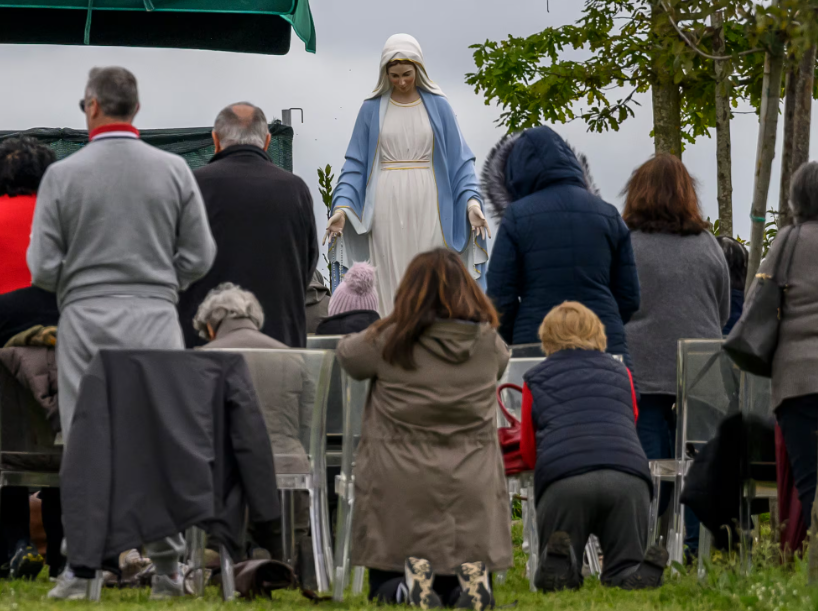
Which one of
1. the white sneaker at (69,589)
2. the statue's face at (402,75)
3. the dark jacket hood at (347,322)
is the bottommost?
the white sneaker at (69,589)

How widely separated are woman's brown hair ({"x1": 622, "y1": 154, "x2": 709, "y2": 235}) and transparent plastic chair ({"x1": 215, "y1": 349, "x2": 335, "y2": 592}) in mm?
1986

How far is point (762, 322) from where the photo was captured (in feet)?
18.9

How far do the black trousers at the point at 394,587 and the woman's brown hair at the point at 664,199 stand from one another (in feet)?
7.90

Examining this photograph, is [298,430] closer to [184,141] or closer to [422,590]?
[422,590]

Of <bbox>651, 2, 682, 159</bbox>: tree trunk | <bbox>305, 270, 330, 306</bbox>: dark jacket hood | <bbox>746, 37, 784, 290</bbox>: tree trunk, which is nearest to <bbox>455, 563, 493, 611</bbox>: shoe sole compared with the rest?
<bbox>746, 37, 784, 290</bbox>: tree trunk

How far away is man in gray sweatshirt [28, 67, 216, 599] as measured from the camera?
5.30 metres

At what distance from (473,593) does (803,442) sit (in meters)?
1.41

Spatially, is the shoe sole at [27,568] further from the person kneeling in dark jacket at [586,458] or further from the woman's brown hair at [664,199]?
the woman's brown hair at [664,199]

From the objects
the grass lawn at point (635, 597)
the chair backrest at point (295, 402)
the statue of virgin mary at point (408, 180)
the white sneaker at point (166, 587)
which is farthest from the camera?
the statue of virgin mary at point (408, 180)

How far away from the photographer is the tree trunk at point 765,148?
299 inches

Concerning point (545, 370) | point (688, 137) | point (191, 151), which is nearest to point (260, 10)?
point (191, 151)

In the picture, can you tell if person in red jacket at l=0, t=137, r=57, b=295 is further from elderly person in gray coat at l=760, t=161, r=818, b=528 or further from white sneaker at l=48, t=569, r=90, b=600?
elderly person in gray coat at l=760, t=161, r=818, b=528

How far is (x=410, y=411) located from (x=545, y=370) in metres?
0.82

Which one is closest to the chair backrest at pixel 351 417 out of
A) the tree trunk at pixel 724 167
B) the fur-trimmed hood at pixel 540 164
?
the fur-trimmed hood at pixel 540 164
